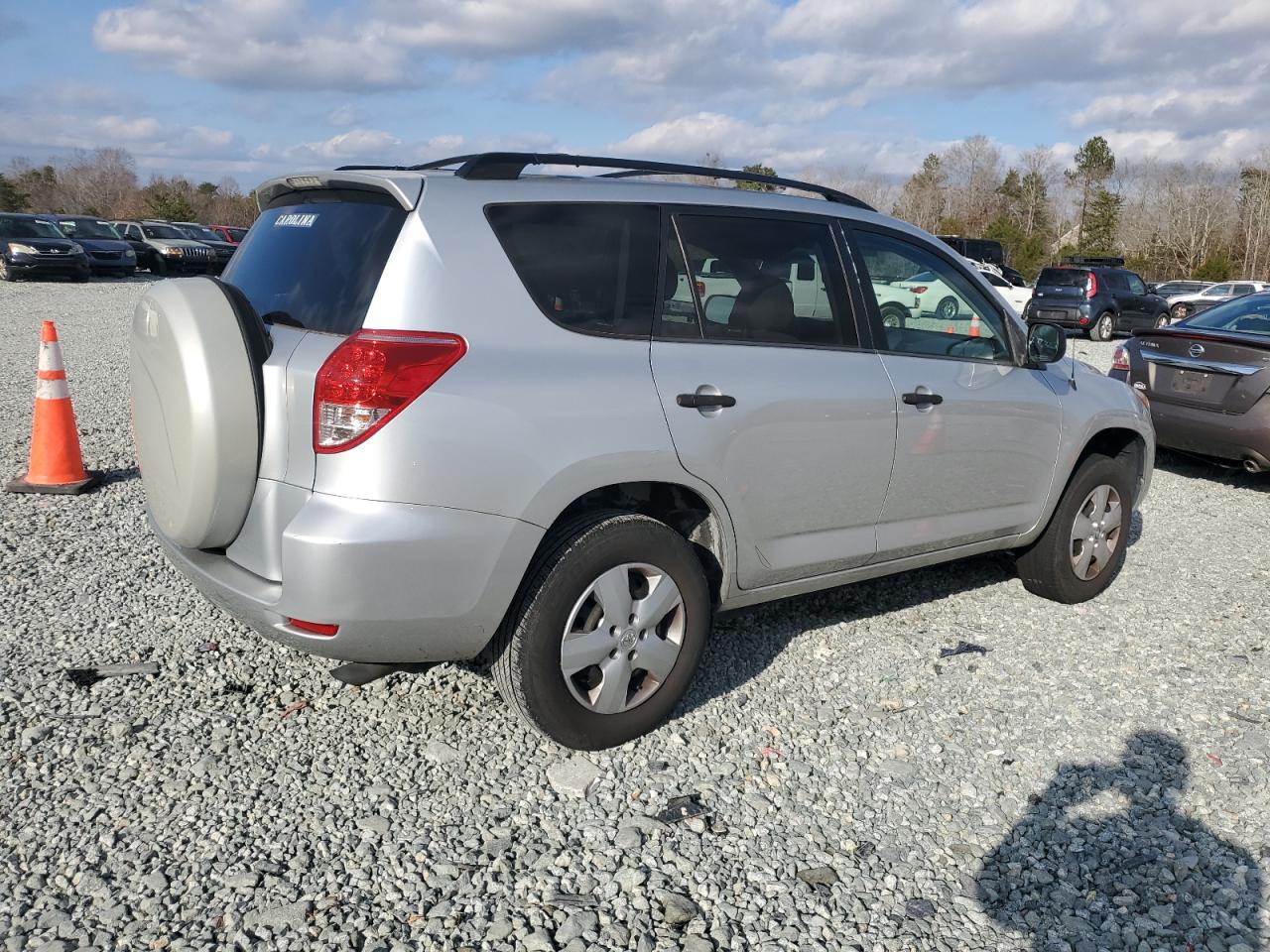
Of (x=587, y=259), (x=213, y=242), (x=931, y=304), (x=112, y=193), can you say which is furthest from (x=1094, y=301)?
(x=112, y=193)

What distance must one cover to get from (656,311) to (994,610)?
8.43 ft

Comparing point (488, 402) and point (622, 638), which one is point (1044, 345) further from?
point (488, 402)

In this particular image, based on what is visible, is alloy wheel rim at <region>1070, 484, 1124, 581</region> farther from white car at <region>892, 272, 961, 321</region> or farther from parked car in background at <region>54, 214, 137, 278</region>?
parked car in background at <region>54, 214, 137, 278</region>

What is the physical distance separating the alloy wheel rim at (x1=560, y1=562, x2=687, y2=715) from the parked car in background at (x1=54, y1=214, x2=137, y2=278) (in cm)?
2776

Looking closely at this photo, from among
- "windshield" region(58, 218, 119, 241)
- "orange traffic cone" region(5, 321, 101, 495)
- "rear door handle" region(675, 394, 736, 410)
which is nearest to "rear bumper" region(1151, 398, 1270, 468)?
"rear door handle" region(675, 394, 736, 410)

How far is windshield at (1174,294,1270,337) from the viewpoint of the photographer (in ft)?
26.3

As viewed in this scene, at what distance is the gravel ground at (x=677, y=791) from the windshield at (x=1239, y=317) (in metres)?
3.93

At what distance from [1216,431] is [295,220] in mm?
6815

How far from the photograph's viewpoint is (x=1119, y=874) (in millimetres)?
2975

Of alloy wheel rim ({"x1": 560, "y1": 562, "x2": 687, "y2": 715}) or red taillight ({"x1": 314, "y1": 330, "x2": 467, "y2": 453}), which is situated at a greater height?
red taillight ({"x1": 314, "y1": 330, "x2": 467, "y2": 453})

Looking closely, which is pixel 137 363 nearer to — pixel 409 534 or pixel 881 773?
pixel 409 534

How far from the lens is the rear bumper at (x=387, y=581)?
2885mm

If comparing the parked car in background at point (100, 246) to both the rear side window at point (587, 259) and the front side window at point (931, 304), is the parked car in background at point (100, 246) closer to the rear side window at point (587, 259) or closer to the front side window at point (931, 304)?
the front side window at point (931, 304)

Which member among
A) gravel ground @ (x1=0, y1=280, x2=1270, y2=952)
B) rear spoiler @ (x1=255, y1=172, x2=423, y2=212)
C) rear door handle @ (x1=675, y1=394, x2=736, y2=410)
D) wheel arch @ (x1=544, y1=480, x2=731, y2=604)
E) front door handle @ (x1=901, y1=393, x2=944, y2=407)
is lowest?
gravel ground @ (x1=0, y1=280, x2=1270, y2=952)
